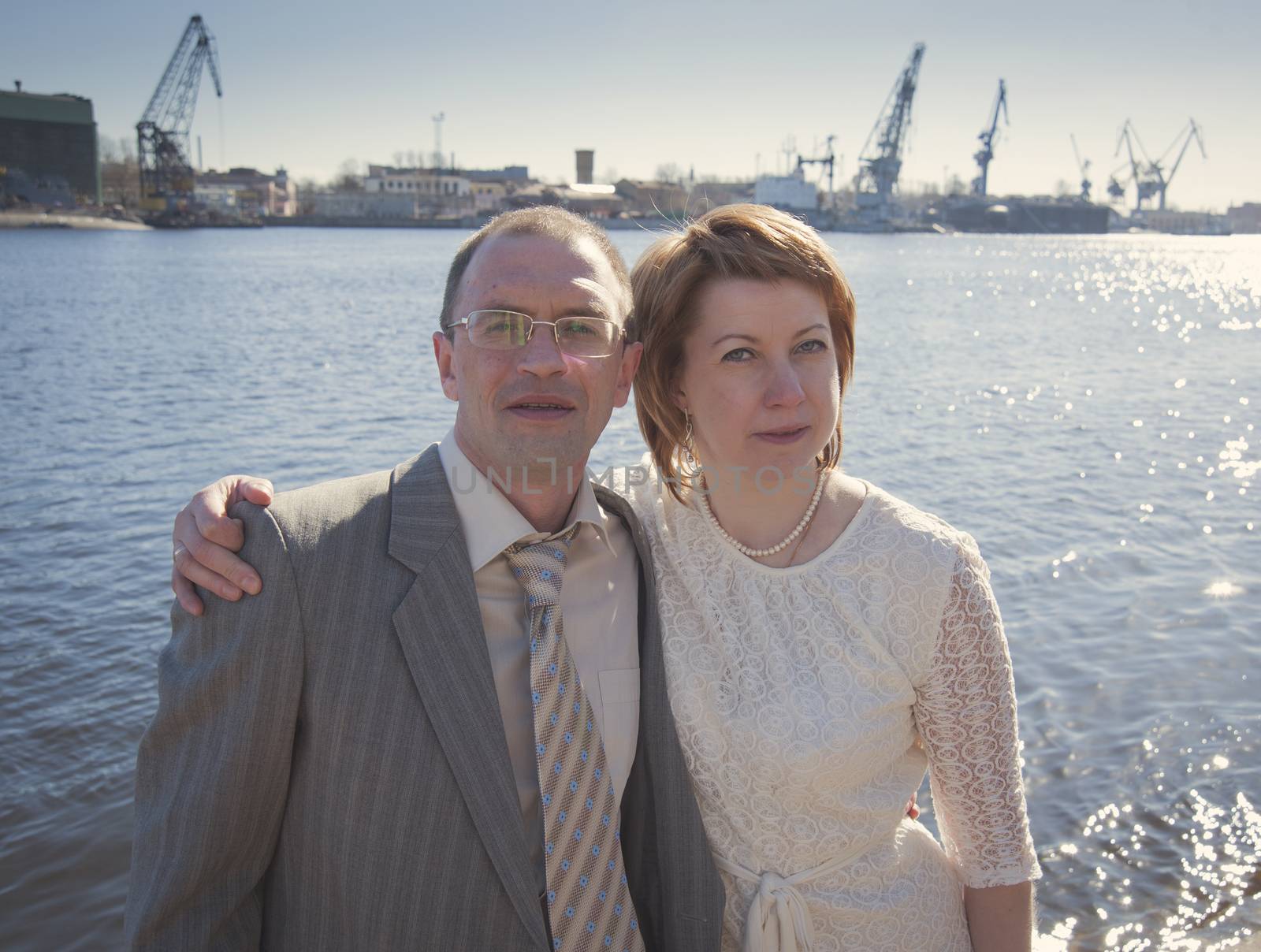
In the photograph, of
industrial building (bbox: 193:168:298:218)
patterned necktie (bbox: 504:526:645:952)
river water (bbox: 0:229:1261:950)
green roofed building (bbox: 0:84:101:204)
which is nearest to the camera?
patterned necktie (bbox: 504:526:645:952)

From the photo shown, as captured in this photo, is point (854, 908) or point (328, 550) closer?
point (328, 550)

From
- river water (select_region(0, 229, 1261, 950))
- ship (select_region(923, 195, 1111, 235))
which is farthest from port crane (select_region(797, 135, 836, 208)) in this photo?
river water (select_region(0, 229, 1261, 950))

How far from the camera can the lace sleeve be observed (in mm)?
1963

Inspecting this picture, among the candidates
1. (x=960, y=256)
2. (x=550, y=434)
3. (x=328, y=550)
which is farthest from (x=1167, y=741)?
(x=960, y=256)

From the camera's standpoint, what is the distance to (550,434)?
201 cm

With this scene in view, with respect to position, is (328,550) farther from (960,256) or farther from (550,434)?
(960,256)

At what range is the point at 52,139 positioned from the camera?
8831cm

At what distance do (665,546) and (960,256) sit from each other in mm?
80862

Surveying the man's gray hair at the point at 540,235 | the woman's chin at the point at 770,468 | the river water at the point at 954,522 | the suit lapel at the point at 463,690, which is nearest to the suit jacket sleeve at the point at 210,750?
the suit lapel at the point at 463,690

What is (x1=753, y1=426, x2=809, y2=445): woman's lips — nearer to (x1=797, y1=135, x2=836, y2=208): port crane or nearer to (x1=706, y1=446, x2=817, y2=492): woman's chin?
(x1=706, y1=446, x2=817, y2=492): woman's chin

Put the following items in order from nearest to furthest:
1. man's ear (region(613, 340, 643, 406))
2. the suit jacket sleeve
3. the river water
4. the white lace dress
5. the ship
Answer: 1. the suit jacket sleeve
2. the white lace dress
3. man's ear (region(613, 340, 643, 406))
4. the river water
5. the ship

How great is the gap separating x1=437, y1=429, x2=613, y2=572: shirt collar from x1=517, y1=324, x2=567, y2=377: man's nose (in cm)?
22

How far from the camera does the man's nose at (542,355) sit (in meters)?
1.99

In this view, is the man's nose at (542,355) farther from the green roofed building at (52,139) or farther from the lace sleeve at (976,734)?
the green roofed building at (52,139)
